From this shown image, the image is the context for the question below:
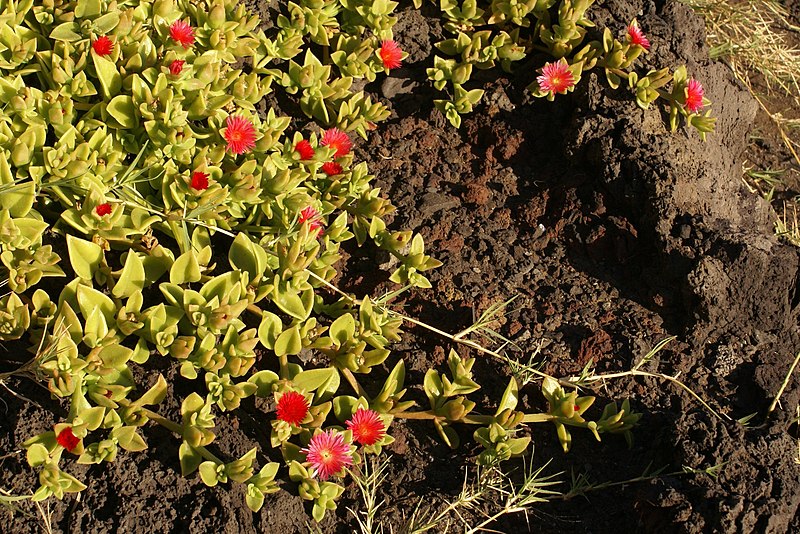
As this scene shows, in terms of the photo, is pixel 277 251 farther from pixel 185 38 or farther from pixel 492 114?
pixel 492 114

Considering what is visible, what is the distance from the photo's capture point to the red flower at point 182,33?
257 centimetres

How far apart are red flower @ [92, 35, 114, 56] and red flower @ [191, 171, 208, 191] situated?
1.65 feet

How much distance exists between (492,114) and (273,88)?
0.78 meters

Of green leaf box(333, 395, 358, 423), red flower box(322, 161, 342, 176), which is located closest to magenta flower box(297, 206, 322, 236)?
red flower box(322, 161, 342, 176)

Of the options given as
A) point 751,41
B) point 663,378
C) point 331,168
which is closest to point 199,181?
point 331,168

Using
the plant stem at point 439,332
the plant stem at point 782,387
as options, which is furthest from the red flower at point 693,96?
the plant stem at point 439,332

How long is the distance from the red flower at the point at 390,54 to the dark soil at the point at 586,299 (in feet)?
0.49

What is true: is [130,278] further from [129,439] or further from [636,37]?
[636,37]

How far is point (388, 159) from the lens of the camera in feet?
9.42

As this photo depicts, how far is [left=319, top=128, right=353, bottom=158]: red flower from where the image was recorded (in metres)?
2.65

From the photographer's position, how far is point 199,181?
7.72 ft

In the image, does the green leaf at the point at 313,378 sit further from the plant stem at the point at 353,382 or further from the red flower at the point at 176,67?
the red flower at the point at 176,67

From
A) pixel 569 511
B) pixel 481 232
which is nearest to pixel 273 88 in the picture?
pixel 481 232

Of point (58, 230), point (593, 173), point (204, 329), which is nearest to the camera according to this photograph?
point (204, 329)
